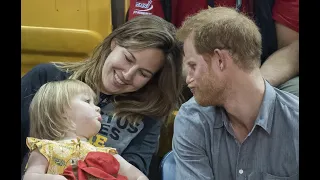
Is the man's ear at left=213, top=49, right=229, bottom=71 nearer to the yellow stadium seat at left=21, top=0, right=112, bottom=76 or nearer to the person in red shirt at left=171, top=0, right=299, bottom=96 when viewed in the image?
the person in red shirt at left=171, top=0, right=299, bottom=96

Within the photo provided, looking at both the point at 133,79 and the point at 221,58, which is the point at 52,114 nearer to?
the point at 133,79

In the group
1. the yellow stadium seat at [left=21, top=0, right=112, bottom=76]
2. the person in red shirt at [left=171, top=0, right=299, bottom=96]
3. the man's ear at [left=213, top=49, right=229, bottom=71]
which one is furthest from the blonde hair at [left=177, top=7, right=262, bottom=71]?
the yellow stadium seat at [left=21, top=0, right=112, bottom=76]

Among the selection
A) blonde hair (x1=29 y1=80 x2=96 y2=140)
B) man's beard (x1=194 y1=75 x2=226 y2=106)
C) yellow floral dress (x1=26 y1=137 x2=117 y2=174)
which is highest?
man's beard (x1=194 y1=75 x2=226 y2=106)

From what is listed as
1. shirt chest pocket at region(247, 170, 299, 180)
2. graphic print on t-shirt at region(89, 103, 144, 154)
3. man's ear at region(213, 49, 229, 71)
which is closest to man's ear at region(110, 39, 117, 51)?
graphic print on t-shirt at region(89, 103, 144, 154)

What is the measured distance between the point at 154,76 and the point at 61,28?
0.20m

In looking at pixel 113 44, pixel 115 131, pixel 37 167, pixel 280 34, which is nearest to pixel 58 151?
pixel 37 167

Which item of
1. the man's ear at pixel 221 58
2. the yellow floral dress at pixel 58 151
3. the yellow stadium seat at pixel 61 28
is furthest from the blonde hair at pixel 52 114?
the man's ear at pixel 221 58

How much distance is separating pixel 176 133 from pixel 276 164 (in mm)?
174

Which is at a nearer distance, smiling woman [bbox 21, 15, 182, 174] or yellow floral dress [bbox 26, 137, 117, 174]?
yellow floral dress [bbox 26, 137, 117, 174]

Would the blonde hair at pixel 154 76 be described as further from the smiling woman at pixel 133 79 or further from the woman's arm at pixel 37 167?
the woman's arm at pixel 37 167

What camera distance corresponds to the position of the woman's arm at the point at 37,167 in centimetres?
66

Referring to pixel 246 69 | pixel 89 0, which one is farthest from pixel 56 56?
pixel 246 69

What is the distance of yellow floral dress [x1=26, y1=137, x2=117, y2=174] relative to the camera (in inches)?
26.2

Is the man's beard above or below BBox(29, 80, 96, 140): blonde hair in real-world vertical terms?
above
